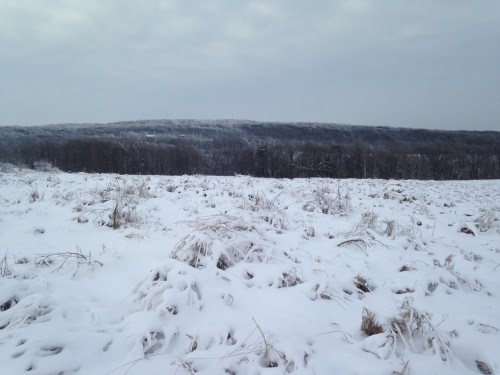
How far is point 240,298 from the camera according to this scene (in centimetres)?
266

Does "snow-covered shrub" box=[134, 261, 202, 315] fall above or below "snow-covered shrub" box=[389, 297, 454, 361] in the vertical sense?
above

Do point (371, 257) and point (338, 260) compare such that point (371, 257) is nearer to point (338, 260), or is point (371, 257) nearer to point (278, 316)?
point (338, 260)

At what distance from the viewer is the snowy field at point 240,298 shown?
1.92 meters

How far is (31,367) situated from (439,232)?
5.91 metres

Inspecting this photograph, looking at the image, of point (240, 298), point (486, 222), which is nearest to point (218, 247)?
point (240, 298)

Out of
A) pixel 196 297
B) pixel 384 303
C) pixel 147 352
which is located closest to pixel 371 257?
pixel 384 303

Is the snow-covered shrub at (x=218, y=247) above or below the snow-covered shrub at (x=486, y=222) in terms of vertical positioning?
above

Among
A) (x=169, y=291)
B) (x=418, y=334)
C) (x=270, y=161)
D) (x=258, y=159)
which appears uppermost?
(x=169, y=291)

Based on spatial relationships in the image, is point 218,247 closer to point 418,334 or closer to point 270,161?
point 418,334

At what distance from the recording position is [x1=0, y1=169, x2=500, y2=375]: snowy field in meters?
1.92

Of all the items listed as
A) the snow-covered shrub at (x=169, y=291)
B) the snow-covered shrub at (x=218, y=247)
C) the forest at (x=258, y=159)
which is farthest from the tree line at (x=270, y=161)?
the snow-covered shrub at (x=169, y=291)

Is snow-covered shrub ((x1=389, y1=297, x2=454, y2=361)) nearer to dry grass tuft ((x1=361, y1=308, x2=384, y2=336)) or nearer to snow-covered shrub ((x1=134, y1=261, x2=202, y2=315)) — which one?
dry grass tuft ((x1=361, y1=308, x2=384, y2=336))

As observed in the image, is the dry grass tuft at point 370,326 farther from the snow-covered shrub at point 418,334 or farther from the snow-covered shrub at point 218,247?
the snow-covered shrub at point 218,247

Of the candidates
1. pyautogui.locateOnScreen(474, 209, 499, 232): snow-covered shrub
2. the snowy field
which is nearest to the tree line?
pyautogui.locateOnScreen(474, 209, 499, 232): snow-covered shrub
